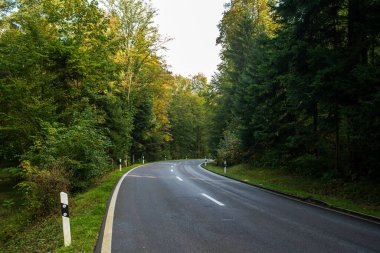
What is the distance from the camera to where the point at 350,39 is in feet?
42.2

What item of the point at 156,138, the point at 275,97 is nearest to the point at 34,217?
the point at 275,97

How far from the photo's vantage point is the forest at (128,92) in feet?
38.1

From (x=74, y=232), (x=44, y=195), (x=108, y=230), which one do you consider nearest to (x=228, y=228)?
(x=108, y=230)

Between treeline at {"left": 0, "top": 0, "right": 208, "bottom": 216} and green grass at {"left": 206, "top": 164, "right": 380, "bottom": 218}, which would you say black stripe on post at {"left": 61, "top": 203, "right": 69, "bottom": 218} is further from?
green grass at {"left": 206, "top": 164, "right": 380, "bottom": 218}

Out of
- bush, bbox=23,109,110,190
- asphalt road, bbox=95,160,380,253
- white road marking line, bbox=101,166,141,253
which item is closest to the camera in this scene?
white road marking line, bbox=101,166,141,253

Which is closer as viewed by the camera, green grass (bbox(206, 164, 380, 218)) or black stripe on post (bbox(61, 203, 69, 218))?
black stripe on post (bbox(61, 203, 69, 218))

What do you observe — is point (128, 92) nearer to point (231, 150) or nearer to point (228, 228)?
point (231, 150)

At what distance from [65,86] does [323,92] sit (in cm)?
1385

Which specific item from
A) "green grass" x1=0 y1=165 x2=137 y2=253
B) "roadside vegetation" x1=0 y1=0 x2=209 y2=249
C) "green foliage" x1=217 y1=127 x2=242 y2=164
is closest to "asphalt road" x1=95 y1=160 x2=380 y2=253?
"green grass" x1=0 y1=165 x2=137 y2=253

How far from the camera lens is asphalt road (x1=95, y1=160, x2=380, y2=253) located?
5461mm

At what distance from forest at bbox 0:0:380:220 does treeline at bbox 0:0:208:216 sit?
7 centimetres

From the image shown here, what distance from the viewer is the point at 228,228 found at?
6.69 metres

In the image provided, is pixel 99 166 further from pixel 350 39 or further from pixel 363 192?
pixel 350 39

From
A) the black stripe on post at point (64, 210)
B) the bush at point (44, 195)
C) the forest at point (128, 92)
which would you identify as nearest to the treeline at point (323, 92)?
the forest at point (128, 92)
